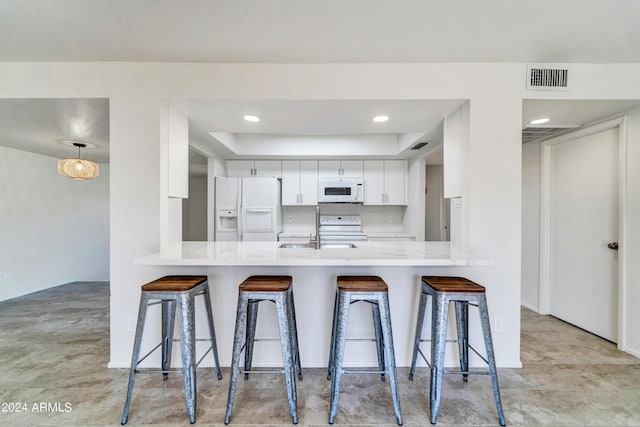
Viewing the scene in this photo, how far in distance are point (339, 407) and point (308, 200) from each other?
295cm

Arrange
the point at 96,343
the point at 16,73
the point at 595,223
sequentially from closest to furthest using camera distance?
the point at 16,73 → the point at 96,343 → the point at 595,223

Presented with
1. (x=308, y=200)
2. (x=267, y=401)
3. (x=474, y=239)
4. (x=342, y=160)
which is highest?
(x=342, y=160)

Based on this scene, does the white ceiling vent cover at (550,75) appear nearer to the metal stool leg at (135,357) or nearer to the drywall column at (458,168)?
the drywall column at (458,168)

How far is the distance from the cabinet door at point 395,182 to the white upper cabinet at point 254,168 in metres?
1.69

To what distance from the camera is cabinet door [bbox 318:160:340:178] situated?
423cm

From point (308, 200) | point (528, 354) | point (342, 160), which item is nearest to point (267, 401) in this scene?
point (528, 354)

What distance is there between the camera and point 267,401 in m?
1.71

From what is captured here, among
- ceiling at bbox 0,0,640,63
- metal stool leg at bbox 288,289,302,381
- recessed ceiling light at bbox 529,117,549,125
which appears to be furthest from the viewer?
recessed ceiling light at bbox 529,117,549,125

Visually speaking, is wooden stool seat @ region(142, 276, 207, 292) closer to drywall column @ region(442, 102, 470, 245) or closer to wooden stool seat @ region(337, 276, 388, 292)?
wooden stool seat @ region(337, 276, 388, 292)

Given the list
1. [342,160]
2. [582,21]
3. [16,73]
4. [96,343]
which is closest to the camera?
[582,21]

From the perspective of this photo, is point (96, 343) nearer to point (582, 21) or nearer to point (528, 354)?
point (528, 354)

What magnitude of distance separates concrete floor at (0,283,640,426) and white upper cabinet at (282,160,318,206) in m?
2.61

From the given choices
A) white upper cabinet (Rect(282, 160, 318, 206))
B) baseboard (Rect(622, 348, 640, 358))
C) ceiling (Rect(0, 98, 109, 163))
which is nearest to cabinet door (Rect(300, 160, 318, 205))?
white upper cabinet (Rect(282, 160, 318, 206))

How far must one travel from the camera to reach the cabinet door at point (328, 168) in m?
4.23
